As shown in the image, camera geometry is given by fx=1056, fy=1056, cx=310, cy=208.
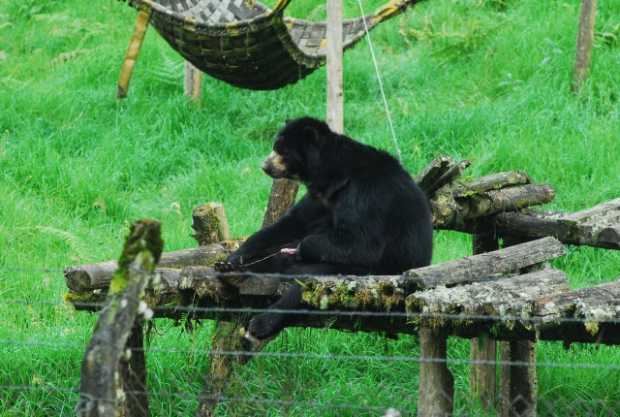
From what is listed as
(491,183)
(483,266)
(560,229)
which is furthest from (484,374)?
(483,266)

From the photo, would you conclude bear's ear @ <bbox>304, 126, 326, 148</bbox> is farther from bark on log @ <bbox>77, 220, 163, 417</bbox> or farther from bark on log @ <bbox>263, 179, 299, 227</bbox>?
bark on log @ <bbox>77, 220, 163, 417</bbox>

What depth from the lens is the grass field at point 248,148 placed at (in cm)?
613

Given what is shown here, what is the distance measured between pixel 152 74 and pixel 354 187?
20.9 ft

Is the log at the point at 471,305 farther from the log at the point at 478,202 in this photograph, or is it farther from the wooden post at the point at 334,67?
the wooden post at the point at 334,67

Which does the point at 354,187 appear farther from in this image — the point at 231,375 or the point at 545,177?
the point at 545,177

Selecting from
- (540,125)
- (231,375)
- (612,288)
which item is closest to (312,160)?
(231,375)

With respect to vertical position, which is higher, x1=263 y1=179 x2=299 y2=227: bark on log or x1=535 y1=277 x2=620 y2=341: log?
x1=263 y1=179 x2=299 y2=227: bark on log

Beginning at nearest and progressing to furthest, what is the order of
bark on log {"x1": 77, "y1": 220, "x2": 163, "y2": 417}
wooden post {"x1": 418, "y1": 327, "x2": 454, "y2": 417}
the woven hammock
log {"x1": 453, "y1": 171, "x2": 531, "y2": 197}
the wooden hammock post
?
bark on log {"x1": 77, "y1": 220, "x2": 163, "y2": 417}
wooden post {"x1": 418, "y1": 327, "x2": 454, "y2": 417}
log {"x1": 453, "y1": 171, "x2": 531, "y2": 197}
the woven hammock
the wooden hammock post

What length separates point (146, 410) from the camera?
5.43 metres

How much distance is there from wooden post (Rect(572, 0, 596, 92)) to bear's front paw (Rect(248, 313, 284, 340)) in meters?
5.49

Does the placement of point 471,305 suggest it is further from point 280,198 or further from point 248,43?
point 248,43

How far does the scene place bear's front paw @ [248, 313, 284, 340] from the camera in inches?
180

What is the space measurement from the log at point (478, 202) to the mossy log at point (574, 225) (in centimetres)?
10

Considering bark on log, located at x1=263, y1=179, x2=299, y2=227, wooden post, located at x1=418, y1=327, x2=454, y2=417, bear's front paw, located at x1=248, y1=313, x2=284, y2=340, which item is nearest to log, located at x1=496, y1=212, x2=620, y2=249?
bark on log, located at x1=263, y1=179, x2=299, y2=227
